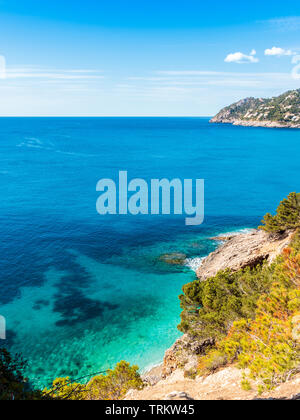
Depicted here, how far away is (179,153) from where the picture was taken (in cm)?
12744

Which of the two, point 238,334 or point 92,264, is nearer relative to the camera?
point 238,334

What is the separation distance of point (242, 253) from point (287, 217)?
6.54 meters

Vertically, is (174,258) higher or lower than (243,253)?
lower

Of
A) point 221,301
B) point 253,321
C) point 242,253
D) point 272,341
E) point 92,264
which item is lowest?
point 92,264

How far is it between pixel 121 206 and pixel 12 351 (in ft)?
128

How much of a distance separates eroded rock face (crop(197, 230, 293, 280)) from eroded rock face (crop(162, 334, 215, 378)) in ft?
36.0

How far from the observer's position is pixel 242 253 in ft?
110

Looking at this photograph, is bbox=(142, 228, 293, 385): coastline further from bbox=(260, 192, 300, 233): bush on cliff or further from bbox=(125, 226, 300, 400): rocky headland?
bbox=(260, 192, 300, 233): bush on cliff

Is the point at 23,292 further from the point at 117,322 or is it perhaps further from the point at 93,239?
the point at 93,239

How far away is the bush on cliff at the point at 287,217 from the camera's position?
3153cm

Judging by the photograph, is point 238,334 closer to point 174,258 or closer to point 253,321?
point 253,321

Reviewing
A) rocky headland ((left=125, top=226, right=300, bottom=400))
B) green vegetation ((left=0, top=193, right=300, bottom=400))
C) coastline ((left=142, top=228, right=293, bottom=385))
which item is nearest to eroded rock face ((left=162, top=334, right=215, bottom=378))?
rocky headland ((left=125, top=226, right=300, bottom=400))

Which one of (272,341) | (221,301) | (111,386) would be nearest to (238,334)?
(272,341)
